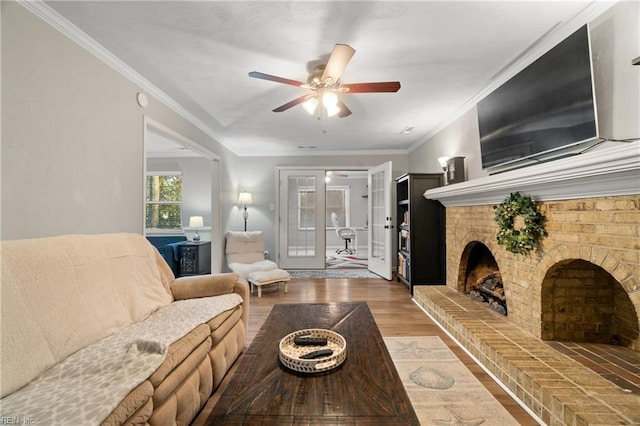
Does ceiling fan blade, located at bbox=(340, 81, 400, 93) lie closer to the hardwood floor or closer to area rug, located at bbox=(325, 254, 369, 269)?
the hardwood floor

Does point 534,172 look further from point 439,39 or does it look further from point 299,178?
point 299,178

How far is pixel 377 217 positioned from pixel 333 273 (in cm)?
139

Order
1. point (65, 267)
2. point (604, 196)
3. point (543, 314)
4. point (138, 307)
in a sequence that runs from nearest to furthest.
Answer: point (65, 267) < point (604, 196) < point (138, 307) < point (543, 314)

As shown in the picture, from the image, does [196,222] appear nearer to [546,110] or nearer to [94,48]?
[94,48]

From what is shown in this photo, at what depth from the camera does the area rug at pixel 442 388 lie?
5.31ft

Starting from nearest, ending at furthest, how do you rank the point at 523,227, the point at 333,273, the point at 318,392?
the point at 318,392 < the point at 523,227 < the point at 333,273

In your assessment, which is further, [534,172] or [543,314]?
[543,314]

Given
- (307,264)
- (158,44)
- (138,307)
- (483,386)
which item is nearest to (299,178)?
(307,264)

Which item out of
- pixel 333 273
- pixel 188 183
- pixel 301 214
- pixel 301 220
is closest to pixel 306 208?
pixel 301 214

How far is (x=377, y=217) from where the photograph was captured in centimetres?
527

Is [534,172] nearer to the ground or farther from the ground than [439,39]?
nearer to the ground

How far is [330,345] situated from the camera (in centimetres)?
152

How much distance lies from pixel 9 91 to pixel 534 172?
128 inches

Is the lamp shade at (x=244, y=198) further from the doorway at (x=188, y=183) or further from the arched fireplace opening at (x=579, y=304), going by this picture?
the arched fireplace opening at (x=579, y=304)
